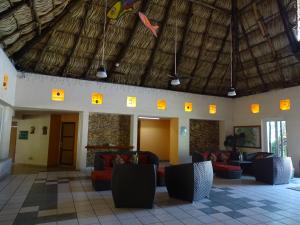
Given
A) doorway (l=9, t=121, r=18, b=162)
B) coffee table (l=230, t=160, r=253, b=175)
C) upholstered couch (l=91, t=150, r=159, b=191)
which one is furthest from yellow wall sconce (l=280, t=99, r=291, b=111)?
doorway (l=9, t=121, r=18, b=162)

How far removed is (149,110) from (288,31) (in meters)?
5.77

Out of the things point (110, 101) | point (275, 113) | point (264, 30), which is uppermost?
point (264, 30)

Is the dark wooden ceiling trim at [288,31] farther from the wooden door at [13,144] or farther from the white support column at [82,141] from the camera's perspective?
the wooden door at [13,144]

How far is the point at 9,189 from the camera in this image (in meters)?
5.54

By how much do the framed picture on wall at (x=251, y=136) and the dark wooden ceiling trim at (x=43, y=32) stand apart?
867cm

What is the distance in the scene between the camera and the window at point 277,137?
9098 millimetres

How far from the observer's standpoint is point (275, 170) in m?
6.50

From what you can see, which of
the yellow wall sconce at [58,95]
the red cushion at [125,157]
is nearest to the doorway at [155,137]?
the yellow wall sconce at [58,95]

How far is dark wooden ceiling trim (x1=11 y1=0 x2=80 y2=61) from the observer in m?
6.75

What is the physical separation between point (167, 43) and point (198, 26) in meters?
1.31

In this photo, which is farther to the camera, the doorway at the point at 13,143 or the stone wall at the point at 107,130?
the doorway at the point at 13,143

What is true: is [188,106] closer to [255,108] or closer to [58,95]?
[255,108]

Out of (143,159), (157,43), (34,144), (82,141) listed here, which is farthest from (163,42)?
(34,144)

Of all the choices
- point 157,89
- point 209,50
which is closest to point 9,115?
point 157,89
